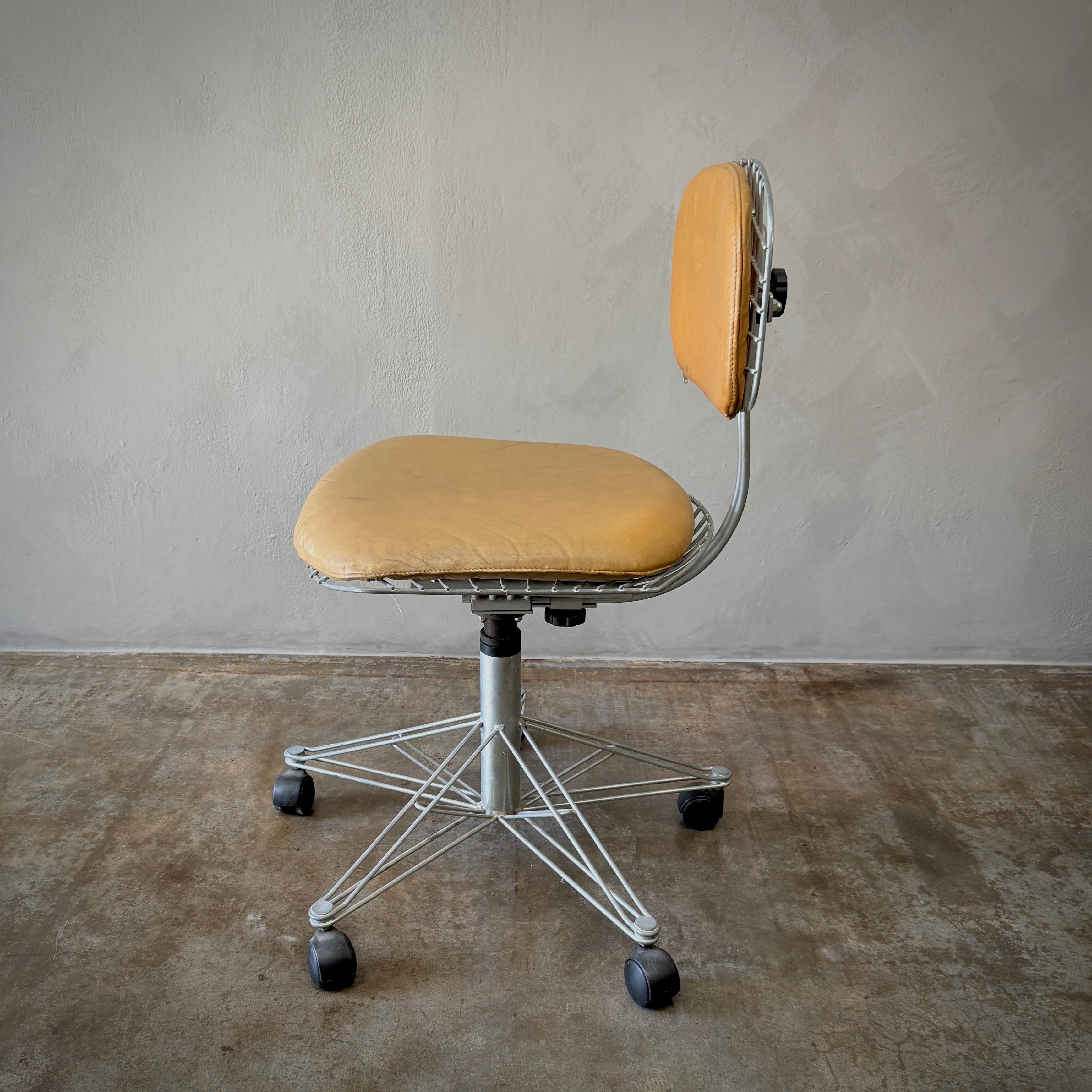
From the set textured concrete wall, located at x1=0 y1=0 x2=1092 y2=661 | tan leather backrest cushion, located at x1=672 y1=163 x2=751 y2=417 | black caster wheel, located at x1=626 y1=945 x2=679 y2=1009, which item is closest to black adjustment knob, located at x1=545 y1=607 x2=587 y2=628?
tan leather backrest cushion, located at x1=672 y1=163 x2=751 y2=417

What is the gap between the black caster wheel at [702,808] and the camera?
5.44ft

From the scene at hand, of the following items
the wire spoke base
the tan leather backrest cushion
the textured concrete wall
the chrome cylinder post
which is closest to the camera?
the tan leather backrest cushion

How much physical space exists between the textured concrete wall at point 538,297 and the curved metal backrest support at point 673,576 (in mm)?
758

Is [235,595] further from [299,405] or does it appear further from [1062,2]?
[1062,2]

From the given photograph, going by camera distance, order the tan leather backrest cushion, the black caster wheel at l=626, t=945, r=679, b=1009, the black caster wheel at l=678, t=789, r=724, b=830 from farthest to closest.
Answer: the black caster wheel at l=678, t=789, r=724, b=830
the black caster wheel at l=626, t=945, r=679, b=1009
the tan leather backrest cushion

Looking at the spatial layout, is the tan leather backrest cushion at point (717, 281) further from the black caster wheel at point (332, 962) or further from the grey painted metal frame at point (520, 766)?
the black caster wheel at point (332, 962)

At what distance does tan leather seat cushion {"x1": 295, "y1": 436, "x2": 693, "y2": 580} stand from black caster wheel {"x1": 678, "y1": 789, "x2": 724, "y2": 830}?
1.67 ft

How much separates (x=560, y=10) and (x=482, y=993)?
1.66 metres

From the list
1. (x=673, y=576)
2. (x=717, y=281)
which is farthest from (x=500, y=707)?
(x=717, y=281)

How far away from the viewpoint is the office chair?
1.21 metres

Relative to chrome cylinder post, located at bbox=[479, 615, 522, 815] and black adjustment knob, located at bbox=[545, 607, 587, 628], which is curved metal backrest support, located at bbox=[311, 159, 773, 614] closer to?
black adjustment knob, located at bbox=[545, 607, 587, 628]

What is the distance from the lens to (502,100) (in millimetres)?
1972

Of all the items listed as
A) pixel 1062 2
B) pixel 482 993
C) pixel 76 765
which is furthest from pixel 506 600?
pixel 1062 2

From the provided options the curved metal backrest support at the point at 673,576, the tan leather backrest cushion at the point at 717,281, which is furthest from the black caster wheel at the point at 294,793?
the tan leather backrest cushion at the point at 717,281
